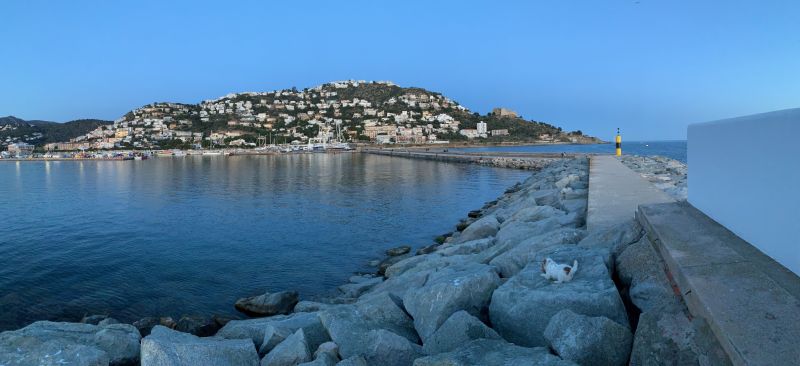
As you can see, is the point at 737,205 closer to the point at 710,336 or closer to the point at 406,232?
the point at 710,336

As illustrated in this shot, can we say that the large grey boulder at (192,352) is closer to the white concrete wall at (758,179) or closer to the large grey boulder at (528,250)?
the large grey boulder at (528,250)

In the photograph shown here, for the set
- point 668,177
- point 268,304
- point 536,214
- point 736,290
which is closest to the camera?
point 736,290

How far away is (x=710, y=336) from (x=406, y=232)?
11.8 m

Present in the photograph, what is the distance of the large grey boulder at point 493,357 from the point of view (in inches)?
110

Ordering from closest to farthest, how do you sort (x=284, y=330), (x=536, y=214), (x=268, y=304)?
(x=284, y=330), (x=268, y=304), (x=536, y=214)

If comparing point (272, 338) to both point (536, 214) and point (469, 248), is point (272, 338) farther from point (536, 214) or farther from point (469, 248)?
point (536, 214)

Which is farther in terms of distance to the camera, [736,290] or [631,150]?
[631,150]

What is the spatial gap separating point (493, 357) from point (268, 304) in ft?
17.6

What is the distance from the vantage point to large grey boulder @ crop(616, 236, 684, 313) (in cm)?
324

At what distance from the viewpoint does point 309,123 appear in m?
140

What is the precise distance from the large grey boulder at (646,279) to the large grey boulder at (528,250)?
121 cm

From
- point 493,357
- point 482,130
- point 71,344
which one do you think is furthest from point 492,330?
point 482,130

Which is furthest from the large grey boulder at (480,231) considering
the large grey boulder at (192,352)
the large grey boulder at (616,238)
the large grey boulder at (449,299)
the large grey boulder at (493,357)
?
the large grey boulder at (493,357)

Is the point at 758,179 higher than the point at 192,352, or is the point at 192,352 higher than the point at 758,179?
the point at 758,179
